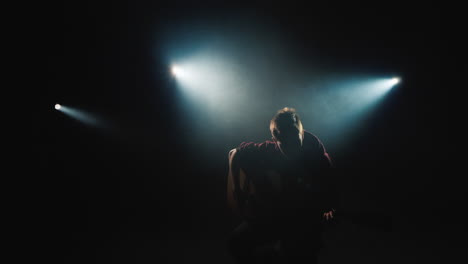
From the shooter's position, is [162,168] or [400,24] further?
[162,168]

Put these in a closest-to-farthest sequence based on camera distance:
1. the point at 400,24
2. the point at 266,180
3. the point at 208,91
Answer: the point at 266,180, the point at 400,24, the point at 208,91

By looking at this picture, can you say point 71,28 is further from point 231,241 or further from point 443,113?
point 443,113

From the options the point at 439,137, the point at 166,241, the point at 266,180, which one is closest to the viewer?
the point at 266,180

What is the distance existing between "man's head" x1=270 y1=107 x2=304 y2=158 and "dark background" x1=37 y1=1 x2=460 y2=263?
2174 mm

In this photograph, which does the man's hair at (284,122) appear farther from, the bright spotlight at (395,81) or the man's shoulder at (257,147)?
the bright spotlight at (395,81)

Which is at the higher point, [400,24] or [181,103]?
[400,24]

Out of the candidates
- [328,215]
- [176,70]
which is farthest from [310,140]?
[176,70]

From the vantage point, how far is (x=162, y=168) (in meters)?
5.52

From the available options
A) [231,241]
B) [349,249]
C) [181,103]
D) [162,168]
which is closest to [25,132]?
[162,168]

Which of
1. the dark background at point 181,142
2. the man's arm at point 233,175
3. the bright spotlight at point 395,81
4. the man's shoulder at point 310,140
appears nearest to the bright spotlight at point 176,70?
the dark background at point 181,142

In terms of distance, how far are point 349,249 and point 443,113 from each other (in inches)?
179

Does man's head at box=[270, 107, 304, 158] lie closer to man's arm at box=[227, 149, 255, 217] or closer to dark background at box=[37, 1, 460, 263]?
man's arm at box=[227, 149, 255, 217]

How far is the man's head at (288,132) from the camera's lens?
4.60 ft

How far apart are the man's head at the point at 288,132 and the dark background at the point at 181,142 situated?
2174mm
